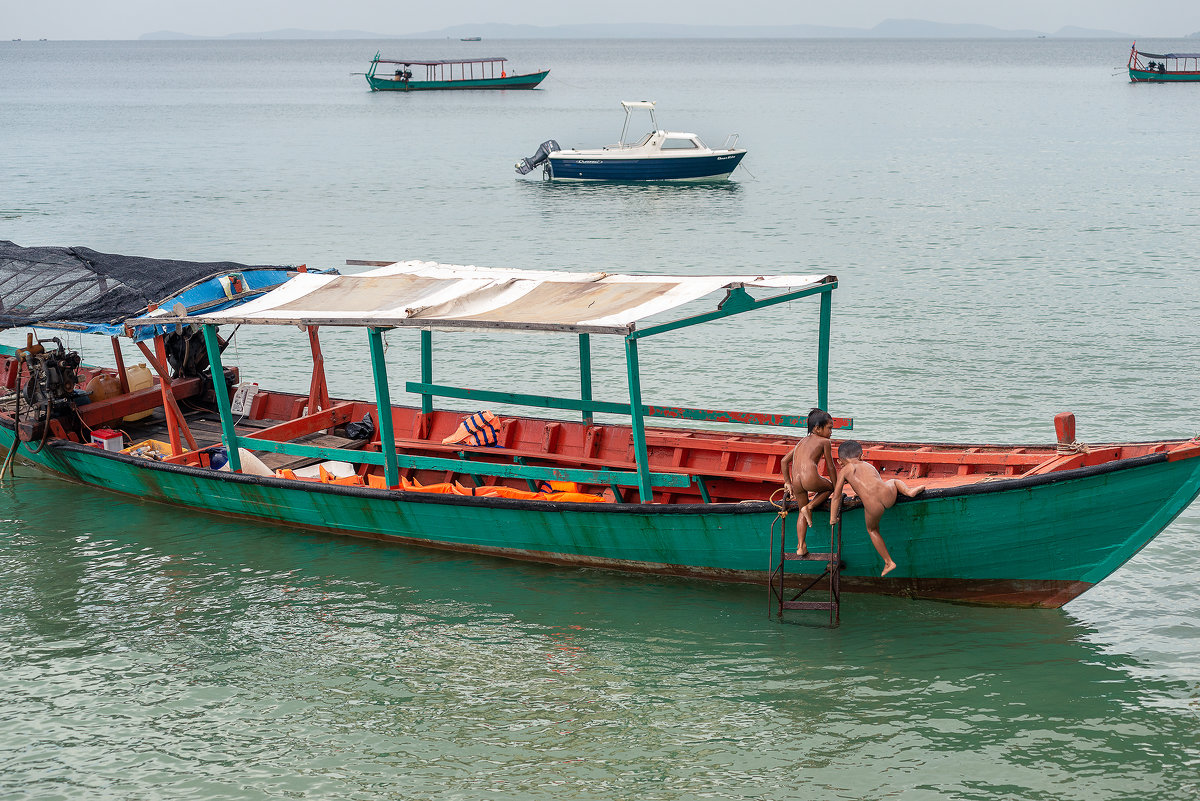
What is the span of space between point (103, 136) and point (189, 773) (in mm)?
66273

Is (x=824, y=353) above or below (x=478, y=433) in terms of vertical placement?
above

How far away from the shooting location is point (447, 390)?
12867 mm

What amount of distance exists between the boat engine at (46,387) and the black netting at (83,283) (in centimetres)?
55

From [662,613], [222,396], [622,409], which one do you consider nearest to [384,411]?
[222,396]

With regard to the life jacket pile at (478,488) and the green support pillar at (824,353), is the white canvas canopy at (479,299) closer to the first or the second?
the green support pillar at (824,353)

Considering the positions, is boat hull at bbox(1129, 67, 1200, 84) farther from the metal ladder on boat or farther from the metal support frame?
the metal ladder on boat

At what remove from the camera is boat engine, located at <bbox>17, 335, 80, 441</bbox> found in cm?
1343

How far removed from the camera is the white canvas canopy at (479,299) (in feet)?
34.4

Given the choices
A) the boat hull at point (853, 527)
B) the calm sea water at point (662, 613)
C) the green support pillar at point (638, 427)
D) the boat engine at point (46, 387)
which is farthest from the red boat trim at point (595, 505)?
the calm sea water at point (662, 613)

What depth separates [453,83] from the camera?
103750 millimetres

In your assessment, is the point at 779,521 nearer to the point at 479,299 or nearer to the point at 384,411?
the point at 479,299

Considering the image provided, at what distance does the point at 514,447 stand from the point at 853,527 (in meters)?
4.52

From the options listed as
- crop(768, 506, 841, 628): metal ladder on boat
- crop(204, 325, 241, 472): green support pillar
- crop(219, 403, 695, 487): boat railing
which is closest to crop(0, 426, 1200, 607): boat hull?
crop(768, 506, 841, 628): metal ladder on boat

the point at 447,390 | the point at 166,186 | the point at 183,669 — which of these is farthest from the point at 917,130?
the point at 183,669
